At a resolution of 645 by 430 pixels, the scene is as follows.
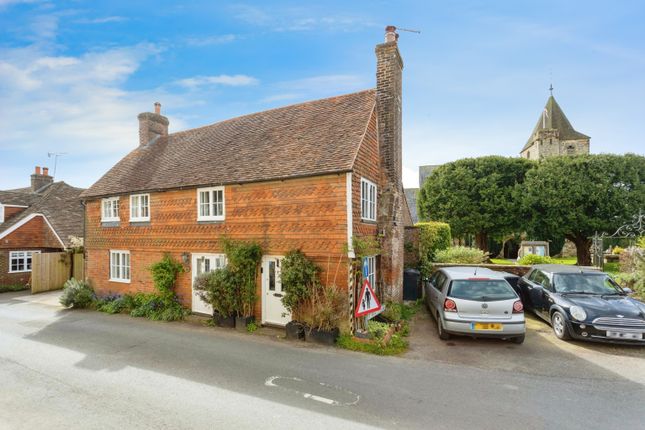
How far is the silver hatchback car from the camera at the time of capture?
8312mm

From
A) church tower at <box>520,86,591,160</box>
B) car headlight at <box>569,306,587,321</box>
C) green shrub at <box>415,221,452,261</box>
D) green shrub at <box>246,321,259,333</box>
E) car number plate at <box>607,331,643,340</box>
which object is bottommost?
green shrub at <box>246,321,259,333</box>

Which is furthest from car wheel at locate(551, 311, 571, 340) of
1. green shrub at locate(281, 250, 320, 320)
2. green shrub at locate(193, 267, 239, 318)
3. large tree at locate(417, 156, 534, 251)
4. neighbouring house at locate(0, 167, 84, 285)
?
neighbouring house at locate(0, 167, 84, 285)

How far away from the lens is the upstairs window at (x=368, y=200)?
34.7 feet

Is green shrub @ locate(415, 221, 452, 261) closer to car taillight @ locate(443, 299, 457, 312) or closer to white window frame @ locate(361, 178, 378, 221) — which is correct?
white window frame @ locate(361, 178, 378, 221)

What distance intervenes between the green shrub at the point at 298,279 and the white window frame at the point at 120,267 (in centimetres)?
853

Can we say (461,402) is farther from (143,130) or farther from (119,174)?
(143,130)

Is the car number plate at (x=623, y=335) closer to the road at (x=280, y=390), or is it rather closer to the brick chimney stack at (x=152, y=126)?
the road at (x=280, y=390)

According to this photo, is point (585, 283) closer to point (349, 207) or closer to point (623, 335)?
point (623, 335)

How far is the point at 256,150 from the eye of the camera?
12492 mm

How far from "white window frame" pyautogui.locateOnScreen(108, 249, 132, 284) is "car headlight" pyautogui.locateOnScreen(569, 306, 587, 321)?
15822mm

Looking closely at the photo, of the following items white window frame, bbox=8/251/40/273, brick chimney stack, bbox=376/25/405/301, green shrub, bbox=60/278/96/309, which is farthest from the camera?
white window frame, bbox=8/251/40/273

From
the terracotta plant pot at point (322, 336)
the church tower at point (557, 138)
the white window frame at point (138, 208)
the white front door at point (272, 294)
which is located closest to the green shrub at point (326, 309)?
the terracotta plant pot at point (322, 336)

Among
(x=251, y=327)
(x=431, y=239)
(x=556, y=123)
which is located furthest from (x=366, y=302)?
(x=556, y=123)

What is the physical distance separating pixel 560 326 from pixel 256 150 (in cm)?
1113
